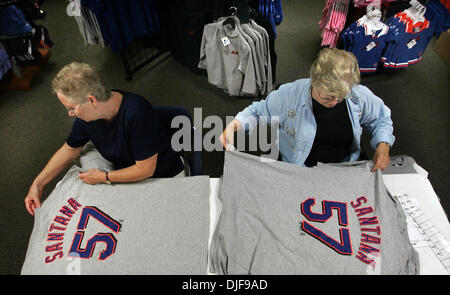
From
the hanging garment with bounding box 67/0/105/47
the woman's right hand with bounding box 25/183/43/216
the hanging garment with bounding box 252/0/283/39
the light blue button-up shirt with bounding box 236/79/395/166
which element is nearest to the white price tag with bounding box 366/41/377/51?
the hanging garment with bounding box 252/0/283/39

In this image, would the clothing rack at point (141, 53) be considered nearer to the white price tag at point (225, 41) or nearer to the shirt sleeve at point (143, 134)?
the white price tag at point (225, 41)

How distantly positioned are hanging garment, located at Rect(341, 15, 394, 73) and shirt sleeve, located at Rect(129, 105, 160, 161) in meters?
2.75

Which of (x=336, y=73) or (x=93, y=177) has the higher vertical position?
(x=336, y=73)

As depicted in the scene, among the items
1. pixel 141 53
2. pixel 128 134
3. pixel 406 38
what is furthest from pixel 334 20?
pixel 128 134

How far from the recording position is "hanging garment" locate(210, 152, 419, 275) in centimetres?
120

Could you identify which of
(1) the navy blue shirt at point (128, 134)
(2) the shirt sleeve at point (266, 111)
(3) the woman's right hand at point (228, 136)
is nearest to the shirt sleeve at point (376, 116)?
(2) the shirt sleeve at point (266, 111)

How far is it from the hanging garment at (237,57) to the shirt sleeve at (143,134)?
1.81 metres

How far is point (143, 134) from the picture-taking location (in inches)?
55.7

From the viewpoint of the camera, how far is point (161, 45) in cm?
401

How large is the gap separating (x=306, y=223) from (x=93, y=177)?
1.07 meters

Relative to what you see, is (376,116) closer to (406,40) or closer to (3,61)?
(406,40)

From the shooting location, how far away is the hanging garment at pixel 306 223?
120 cm

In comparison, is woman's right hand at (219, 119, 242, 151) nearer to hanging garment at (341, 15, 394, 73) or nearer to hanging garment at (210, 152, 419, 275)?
hanging garment at (210, 152, 419, 275)
